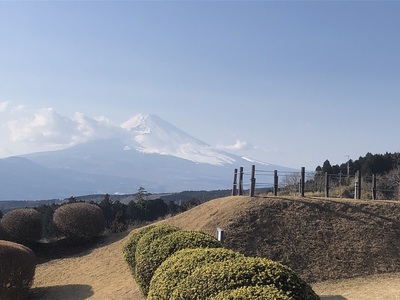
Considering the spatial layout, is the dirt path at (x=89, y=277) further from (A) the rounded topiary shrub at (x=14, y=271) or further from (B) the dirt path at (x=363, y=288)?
(B) the dirt path at (x=363, y=288)

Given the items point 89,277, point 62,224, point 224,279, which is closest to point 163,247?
point 224,279

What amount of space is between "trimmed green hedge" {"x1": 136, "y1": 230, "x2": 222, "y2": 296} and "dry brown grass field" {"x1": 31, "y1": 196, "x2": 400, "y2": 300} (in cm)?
429

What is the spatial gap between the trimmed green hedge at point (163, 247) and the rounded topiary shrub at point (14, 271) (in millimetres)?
7231

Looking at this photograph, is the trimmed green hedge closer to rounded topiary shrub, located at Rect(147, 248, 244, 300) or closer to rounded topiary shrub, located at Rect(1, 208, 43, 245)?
rounded topiary shrub, located at Rect(147, 248, 244, 300)

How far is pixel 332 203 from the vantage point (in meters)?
17.2

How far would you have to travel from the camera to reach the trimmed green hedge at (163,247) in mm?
7789

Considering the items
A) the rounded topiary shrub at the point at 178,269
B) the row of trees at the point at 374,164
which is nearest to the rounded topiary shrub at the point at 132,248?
the rounded topiary shrub at the point at 178,269

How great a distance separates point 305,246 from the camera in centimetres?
1469

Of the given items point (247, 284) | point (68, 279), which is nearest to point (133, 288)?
point (68, 279)

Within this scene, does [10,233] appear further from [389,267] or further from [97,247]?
[389,267]

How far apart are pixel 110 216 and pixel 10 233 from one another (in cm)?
1342

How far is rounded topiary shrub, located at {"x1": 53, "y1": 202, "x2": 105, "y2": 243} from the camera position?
22.9m

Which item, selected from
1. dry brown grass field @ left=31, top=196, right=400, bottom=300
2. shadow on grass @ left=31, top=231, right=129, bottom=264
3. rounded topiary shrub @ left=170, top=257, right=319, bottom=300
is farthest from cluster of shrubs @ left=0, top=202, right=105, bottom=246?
rounded topiary shrub @ left=170, top=257, right=319, bottom=300

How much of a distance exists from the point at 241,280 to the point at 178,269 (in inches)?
43.6
